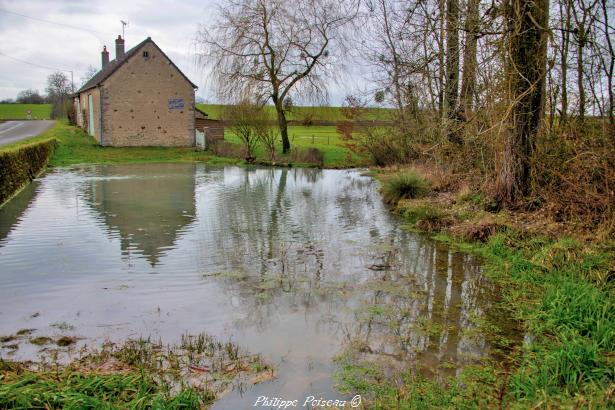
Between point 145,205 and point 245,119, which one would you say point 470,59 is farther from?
point 245,119

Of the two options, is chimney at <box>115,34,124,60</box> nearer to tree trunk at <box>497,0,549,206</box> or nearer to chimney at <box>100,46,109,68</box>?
chimney at <box>100,46,109,68</box>

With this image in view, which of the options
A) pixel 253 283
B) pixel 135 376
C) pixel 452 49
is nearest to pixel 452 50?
pixel 452 49

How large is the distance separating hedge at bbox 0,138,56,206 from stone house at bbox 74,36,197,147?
9.61 metres

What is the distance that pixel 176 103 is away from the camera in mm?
36031

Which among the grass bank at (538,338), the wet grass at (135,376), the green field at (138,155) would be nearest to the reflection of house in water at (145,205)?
the wet grass at (135,376)

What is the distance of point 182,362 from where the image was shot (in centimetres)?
525

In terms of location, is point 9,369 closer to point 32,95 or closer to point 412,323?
point 412,323

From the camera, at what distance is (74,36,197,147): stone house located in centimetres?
3431

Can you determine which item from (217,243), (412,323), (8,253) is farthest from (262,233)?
(412,323)

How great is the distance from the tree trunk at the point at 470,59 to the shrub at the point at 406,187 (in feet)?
8.05

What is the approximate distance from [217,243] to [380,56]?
11281mm

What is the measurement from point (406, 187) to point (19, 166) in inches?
524

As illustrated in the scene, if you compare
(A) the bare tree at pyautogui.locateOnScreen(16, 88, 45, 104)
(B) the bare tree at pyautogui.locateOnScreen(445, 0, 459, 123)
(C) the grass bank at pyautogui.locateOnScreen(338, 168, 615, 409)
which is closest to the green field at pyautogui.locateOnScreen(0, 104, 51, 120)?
(A) the bare tree at pyautogui.locateOnScreen(16, 88, 45, 104)

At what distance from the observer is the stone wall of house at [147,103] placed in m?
34.4
